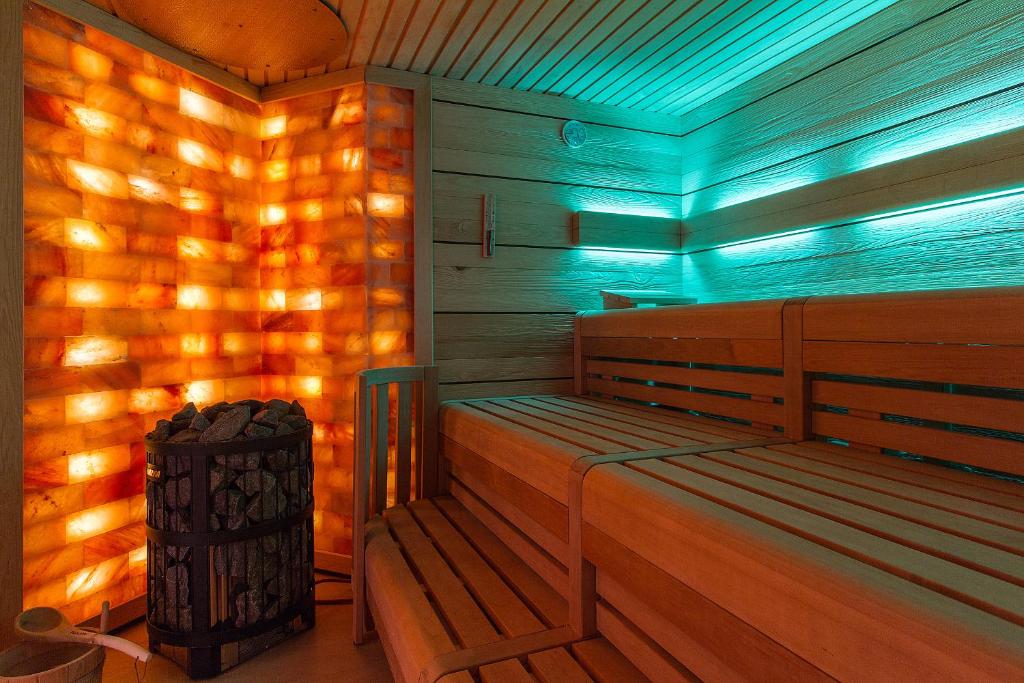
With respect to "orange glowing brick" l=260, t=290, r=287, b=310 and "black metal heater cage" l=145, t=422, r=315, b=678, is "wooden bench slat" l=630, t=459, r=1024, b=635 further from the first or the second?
"orange glowing brick" l=260, t=290, r=287, b=310

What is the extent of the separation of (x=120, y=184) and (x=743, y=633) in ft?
8.63

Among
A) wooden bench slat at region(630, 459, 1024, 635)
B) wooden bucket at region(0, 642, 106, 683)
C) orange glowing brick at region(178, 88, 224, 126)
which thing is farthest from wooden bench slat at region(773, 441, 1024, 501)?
orange glowing brick at region(178, 88, 224, 126)

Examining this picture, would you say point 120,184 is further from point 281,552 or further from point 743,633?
point 743,633

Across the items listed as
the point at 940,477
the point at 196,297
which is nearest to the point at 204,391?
the point at 196,297

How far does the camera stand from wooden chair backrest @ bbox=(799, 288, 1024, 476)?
1312mm

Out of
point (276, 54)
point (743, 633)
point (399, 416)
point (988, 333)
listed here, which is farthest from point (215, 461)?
point (988, 333)

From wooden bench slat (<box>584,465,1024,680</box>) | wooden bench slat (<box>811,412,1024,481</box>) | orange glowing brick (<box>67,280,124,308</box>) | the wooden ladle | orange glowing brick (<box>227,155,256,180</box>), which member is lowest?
the wooden ladle

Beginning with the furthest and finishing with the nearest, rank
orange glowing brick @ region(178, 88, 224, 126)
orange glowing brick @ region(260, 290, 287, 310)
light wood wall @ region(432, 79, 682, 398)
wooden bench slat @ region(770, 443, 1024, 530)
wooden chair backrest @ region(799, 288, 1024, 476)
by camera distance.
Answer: orange glowing brick @ region(260, 290, 287, 310)
light wood wall @ region(432, 79, 682, 398)
orange glowing brick @ region(178, 88, 224, 126)
wooden chair backrest @ region(799, 288, 1024, 476)
wooden bench slat @ region(770, 443, 1024, 530)

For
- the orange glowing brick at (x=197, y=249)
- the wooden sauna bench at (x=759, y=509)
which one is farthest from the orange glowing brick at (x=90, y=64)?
the wooden sauna bench at (x=759, y=509)

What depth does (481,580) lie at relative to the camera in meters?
1.71

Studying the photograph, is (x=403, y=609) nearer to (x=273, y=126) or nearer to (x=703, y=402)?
(x=703, y=402)

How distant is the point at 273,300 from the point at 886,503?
264 centimetres

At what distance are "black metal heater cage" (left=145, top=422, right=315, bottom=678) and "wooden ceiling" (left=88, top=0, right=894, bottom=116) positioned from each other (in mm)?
1570

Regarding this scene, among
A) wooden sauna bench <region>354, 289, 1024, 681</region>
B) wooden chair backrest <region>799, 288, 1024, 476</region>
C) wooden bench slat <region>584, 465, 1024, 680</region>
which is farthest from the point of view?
wooden chair backrest <region>799, 288, 1024, 476</region>
